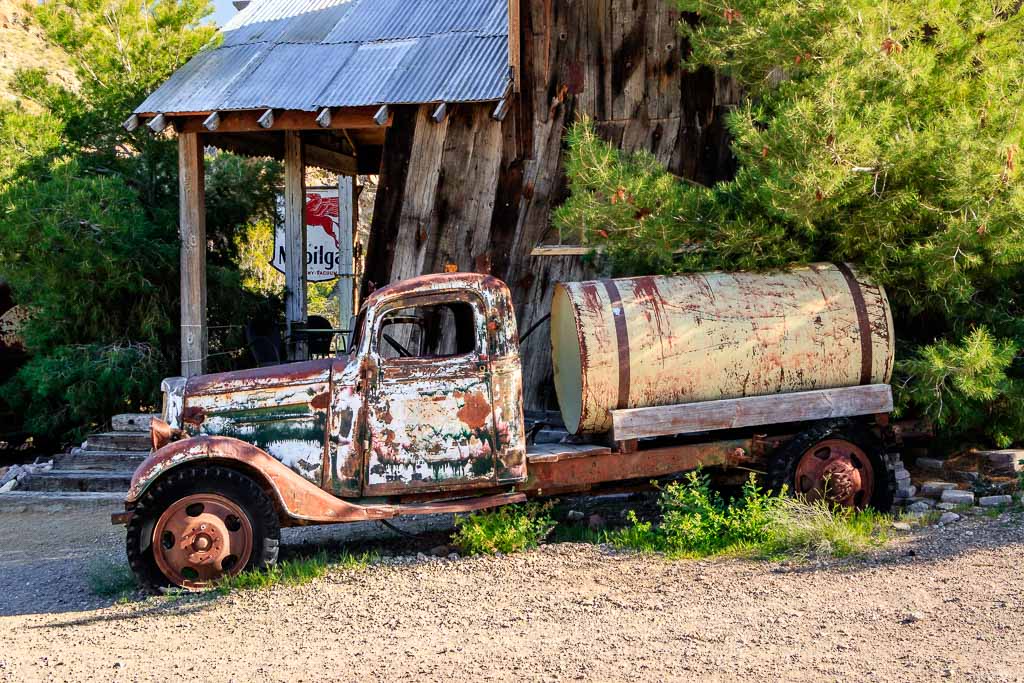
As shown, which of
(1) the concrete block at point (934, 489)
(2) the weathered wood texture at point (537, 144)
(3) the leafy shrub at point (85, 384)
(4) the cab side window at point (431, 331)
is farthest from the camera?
(3) the leafy shrub at point (85, 384)

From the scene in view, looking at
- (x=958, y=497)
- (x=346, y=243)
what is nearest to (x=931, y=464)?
(x=958, y=497)

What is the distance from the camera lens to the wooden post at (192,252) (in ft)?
32.2

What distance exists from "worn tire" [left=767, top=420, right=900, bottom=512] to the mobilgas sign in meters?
→ 8.06

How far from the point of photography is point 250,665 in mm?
4660

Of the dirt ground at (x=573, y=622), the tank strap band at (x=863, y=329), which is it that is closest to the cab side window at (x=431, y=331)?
Answer: the dirt ground at (x=573, y=622)

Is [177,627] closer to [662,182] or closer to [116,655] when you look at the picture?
[116,655]

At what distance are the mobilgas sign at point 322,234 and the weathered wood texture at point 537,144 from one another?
423cm

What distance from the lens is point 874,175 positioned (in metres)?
6.48

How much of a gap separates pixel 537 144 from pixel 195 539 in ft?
15.0

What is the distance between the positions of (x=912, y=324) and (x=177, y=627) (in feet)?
17.7

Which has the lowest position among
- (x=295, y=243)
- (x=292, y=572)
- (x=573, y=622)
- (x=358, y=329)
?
(x=573, y=622)

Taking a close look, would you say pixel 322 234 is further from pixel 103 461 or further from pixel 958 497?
pixel 958 497

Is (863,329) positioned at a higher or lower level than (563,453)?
higher

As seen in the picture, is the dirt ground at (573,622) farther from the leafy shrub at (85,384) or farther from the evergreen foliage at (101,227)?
the evergreen foliage at (101,227)
